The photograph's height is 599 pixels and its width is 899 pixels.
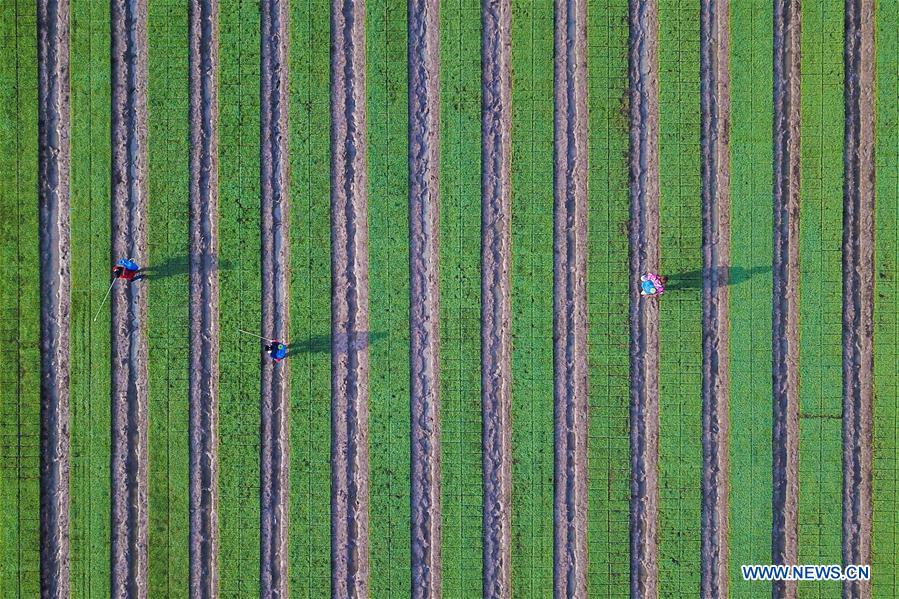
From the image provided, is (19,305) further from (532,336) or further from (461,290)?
(532,336)

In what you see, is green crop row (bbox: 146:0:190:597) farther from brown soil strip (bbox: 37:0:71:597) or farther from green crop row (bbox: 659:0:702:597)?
green crop row (bbox: 659:0:702:597)

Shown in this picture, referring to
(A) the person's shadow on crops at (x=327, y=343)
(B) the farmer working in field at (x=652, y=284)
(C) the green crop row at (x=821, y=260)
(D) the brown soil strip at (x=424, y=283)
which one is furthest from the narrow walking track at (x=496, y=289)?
(C) the green crop row at (x=821, y=260)

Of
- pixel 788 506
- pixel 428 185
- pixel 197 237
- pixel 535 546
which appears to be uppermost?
pixel 428 185

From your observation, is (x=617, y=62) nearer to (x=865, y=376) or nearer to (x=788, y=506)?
(x=865, y=376)

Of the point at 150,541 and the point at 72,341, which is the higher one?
the point at 72,341

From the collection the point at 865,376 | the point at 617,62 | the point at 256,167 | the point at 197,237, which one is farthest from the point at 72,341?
the point at 865,376

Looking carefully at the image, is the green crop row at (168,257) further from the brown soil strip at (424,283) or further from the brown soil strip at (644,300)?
the brown soil strip at (644,300)
